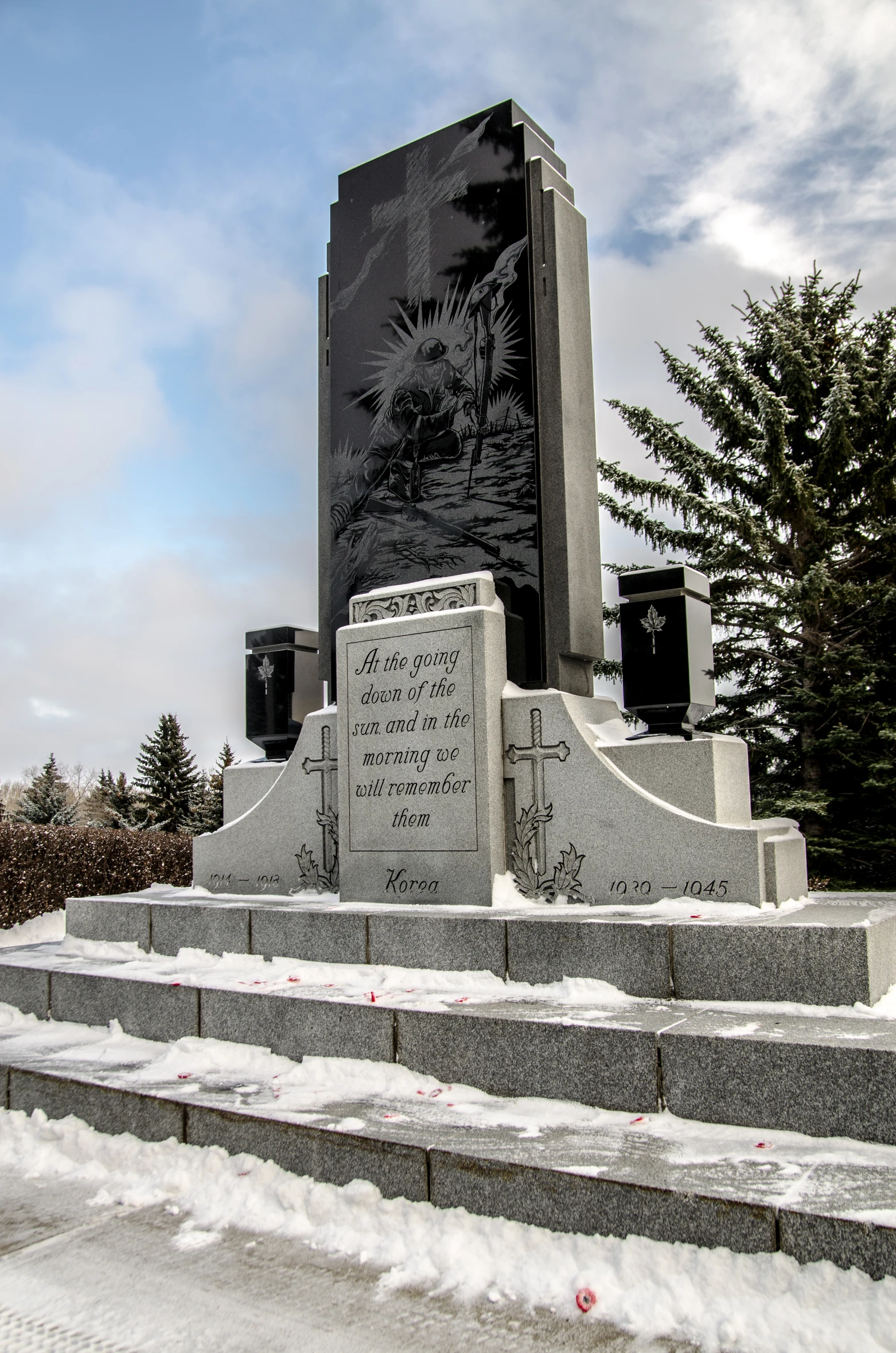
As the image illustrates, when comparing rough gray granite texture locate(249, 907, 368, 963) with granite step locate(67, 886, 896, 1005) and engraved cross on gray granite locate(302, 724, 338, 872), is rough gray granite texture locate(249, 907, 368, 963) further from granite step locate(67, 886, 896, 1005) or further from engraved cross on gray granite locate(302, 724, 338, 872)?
engraved cross on gray granite locate(302, 724, 338, 872)

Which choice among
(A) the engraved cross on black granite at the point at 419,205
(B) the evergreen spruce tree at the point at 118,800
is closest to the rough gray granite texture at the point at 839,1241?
(A) the engraved cross on black granite at the point at 419,205

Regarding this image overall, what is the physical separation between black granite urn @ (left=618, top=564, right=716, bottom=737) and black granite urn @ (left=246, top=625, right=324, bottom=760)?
2641mm

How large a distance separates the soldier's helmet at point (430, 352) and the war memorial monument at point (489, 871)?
0.02 metres

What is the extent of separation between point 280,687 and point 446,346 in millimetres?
2694

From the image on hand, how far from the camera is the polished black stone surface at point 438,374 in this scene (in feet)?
20.6

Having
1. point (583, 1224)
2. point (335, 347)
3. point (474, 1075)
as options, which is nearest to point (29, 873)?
point (335, 347)

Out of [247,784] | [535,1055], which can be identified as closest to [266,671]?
[247,784]

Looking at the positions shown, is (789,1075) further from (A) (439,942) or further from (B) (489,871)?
(B) (489,871)

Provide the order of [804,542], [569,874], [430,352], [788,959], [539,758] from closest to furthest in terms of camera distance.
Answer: [788,959]
[569,874]
[539,758]
[430,352]
[804,542]

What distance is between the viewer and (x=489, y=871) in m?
5.28

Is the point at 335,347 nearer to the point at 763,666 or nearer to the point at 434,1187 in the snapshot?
the point at 434,1187

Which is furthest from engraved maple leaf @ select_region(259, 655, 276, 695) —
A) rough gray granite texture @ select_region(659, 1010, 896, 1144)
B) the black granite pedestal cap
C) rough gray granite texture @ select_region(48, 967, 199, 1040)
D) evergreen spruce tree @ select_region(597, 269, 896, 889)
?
evergreen spruce tree @ select_region(597, 269, 896, 889)

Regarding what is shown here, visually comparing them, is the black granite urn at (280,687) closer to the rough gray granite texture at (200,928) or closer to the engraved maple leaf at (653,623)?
the rough gray granite texture at (200,928)

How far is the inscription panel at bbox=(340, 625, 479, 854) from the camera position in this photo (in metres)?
5.45
